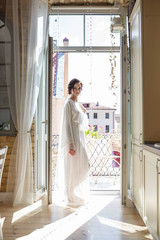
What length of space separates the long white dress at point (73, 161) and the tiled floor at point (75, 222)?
0.22 meters

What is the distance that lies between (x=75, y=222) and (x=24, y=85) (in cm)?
183

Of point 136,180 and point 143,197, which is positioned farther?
point 136,180

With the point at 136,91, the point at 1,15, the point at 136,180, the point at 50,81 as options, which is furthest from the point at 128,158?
the point at 1,15

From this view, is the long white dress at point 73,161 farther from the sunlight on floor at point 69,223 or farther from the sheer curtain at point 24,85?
the sheer curtain at point 24,85

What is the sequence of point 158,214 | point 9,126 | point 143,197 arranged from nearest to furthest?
point 158,214 → point 143,197 → point 9,126

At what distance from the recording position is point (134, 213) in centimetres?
301

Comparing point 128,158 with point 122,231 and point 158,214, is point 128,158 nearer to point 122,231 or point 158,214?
point 122,231

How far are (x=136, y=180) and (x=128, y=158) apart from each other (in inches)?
27.6

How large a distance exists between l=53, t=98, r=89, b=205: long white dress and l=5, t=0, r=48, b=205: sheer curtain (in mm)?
428

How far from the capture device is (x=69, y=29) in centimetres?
397

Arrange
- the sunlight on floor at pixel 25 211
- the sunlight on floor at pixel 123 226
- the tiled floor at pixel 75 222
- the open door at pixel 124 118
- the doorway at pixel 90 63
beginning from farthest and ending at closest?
the doorway at pixel 90 63 → the open door at pixel 124 118 → the sunlight on floor at pixel 25 211 → the sunlight on floor at pixel 123 226 → the tiled floor at pixel 75 222

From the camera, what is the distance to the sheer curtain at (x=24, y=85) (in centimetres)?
333

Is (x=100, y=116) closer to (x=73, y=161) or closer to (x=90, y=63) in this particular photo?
(x=90, y=63)

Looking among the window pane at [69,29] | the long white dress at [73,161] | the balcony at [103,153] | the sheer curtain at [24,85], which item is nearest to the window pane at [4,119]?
the sheer curtain at [24,85]
